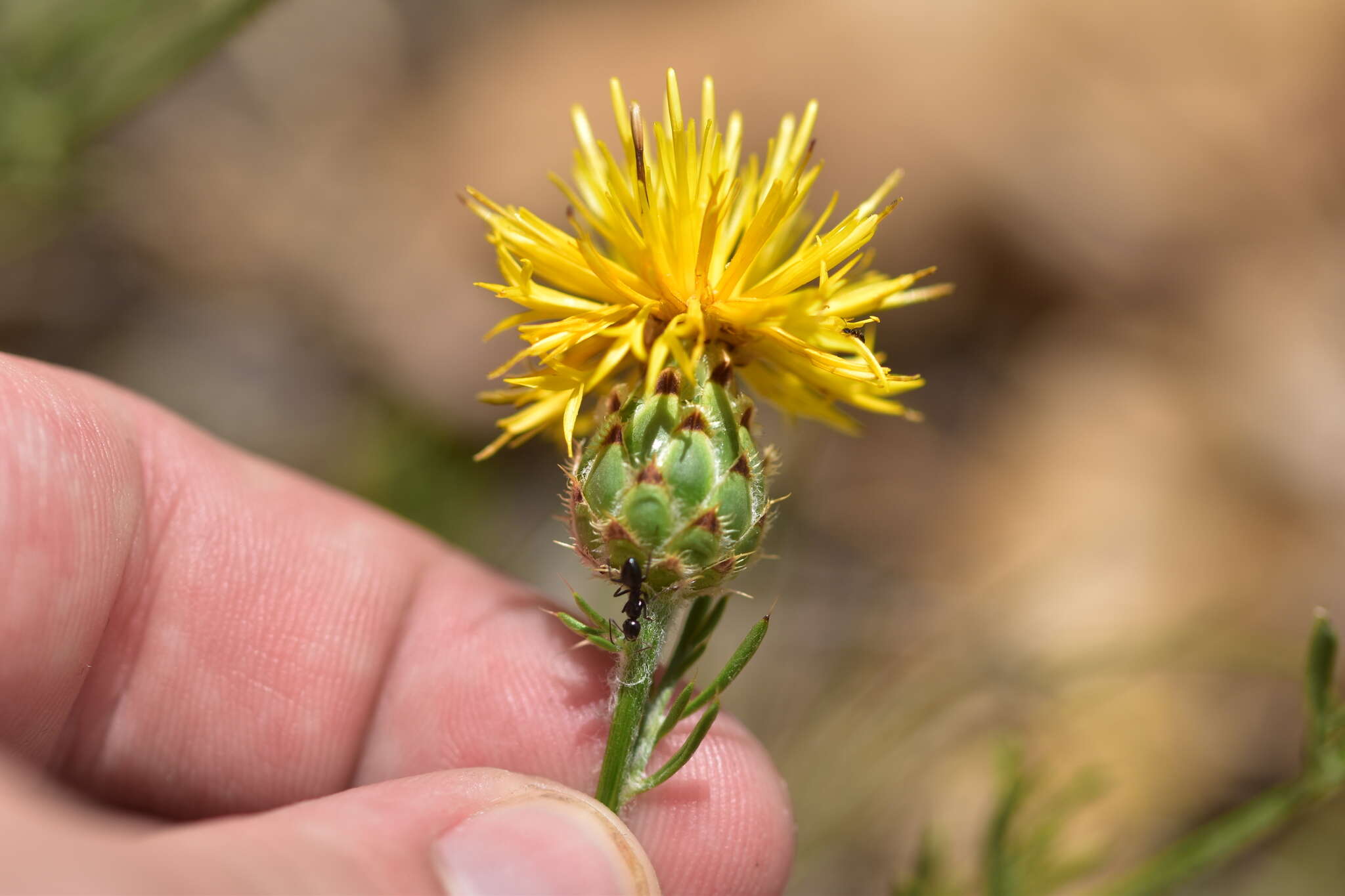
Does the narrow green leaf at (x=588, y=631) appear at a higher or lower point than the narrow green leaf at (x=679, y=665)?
higher

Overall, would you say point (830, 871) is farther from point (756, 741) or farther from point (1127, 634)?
point (756, 741)

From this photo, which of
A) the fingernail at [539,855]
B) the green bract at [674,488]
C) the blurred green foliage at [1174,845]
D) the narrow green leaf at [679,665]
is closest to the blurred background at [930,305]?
the blurred green foliage at [1174,845]

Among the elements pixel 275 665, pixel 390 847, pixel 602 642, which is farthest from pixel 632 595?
pixel 275 665

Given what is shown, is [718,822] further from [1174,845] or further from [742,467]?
[1174,845]

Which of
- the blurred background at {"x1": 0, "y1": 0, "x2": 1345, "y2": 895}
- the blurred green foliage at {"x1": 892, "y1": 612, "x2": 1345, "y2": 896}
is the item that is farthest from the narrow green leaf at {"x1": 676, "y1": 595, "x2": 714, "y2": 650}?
the blurred background at {"x1": 0, "y1": 0, "x2": 1345, "y2": 895}

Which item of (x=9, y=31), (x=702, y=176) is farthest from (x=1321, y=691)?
(x=9, y=31)

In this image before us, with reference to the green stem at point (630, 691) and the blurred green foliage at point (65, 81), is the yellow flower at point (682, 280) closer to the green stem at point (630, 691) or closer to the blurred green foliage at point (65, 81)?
the green stem at point (630, 691)
